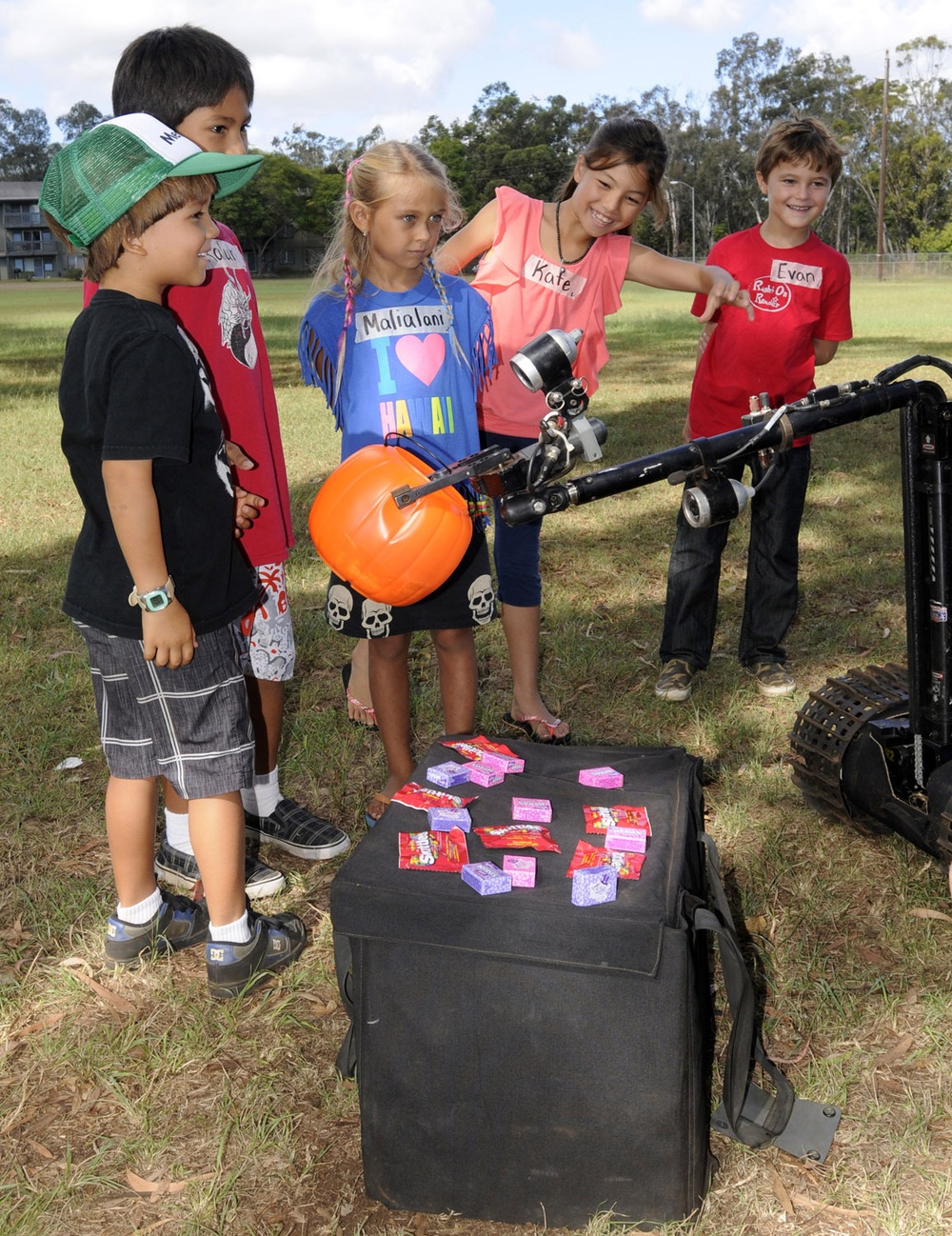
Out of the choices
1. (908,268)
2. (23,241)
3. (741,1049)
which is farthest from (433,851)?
(23,241)

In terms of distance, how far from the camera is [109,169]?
2.21 meters

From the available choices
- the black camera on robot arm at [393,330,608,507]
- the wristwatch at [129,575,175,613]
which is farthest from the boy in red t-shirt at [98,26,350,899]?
the black camera on robot arm at [393,330,608,507]

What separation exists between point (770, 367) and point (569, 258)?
97 centimetres

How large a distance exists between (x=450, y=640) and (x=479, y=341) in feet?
2.88

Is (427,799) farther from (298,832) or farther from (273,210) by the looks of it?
(273,210)

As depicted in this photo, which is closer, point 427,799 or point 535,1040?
point 535,1040

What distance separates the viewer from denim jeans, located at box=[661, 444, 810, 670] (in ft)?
13.9

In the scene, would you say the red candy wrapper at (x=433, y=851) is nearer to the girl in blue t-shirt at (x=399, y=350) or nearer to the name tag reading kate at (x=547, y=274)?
the girl in blue t-shirt at (x=399, y=350)

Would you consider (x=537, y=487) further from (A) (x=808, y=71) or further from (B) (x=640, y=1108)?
(A) (x=808, y=71)

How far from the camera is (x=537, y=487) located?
6.33ft

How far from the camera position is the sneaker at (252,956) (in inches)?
104

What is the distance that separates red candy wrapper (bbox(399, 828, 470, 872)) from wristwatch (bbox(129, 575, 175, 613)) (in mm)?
696

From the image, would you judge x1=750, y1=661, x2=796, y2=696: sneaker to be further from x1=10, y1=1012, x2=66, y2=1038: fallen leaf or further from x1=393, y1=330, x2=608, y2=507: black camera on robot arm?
x1=10, y1=1012, x2=66, y2=1038: fallen leaf

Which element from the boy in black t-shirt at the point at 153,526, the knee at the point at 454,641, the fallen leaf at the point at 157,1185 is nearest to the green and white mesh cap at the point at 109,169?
the boy in black t-shirt at the point at 153,526
